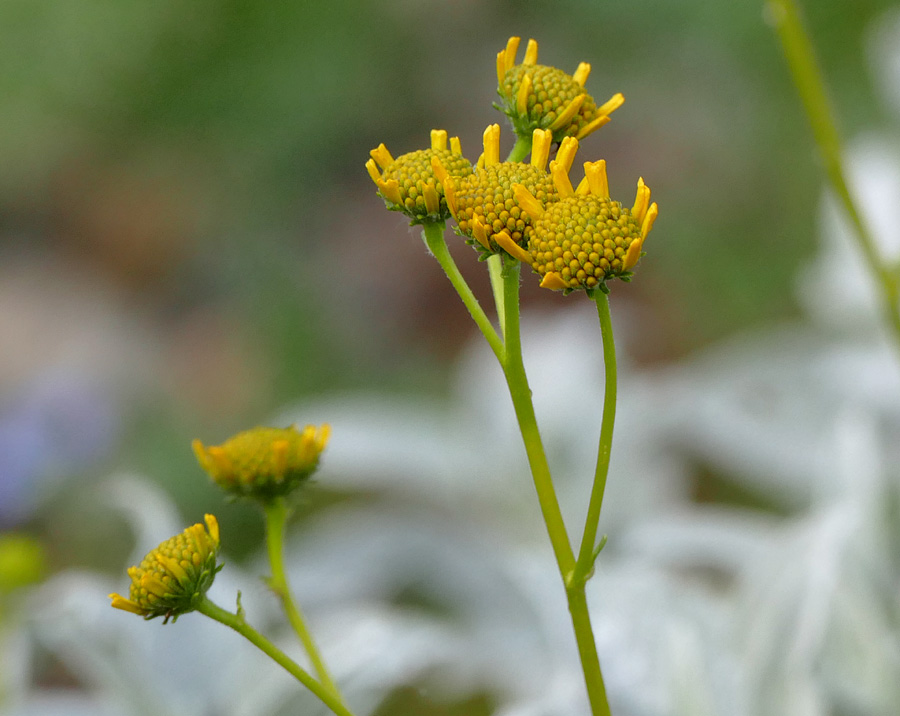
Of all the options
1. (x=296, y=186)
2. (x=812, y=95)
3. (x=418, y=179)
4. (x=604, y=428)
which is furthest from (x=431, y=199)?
(x=296, y=186)

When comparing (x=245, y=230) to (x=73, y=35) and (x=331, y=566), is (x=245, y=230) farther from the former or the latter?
(x=331, y=566)

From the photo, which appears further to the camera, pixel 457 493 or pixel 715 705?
pixel 457 493

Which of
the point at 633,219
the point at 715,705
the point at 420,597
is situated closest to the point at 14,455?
the point at 420,597

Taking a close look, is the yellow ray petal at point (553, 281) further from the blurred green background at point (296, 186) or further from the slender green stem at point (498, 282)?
the blurred green background at point (296, 186)

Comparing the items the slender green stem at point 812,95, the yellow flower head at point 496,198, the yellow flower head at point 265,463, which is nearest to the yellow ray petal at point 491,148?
the yellow flower head at point 496,198

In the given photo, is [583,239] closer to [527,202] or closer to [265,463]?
[527,202]
